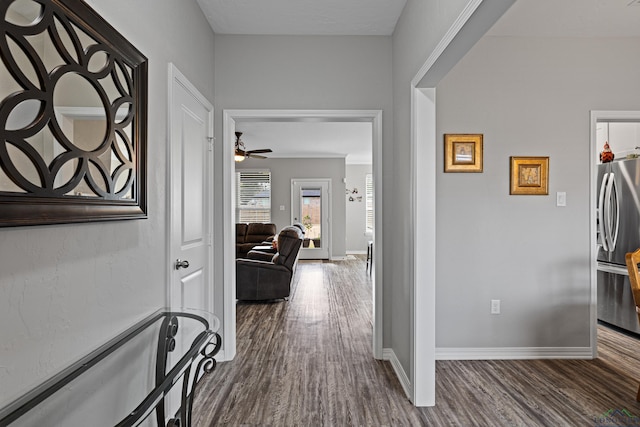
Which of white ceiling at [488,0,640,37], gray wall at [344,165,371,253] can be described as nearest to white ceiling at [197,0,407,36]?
white ceiling at [488,0,640,37]

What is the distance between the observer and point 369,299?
533 centimetres

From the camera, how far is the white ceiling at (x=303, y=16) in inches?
107

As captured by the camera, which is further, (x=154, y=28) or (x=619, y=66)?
(x=619, y=66)

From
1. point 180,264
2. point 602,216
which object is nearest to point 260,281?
point 180,264

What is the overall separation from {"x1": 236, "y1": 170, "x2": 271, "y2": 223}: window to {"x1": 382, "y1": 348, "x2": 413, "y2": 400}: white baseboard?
665 centimetres

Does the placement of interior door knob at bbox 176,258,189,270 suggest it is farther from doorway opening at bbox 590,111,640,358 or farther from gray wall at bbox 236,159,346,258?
gray wall at bbox 236,159,346,258

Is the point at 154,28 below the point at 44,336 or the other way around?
the other way around

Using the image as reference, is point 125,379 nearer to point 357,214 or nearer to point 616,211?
point 616,211

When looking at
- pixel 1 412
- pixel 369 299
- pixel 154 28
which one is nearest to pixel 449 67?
pixel 154 28

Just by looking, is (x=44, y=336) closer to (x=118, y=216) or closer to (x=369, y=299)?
(x=118, y=216)

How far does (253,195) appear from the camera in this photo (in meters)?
9.41

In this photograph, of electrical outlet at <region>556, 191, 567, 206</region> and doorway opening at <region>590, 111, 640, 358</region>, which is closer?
electrical outlet at <region>556, 191, 567, 206</region>

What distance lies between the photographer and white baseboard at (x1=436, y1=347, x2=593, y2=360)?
316cm

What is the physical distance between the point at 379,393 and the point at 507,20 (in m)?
2.94
